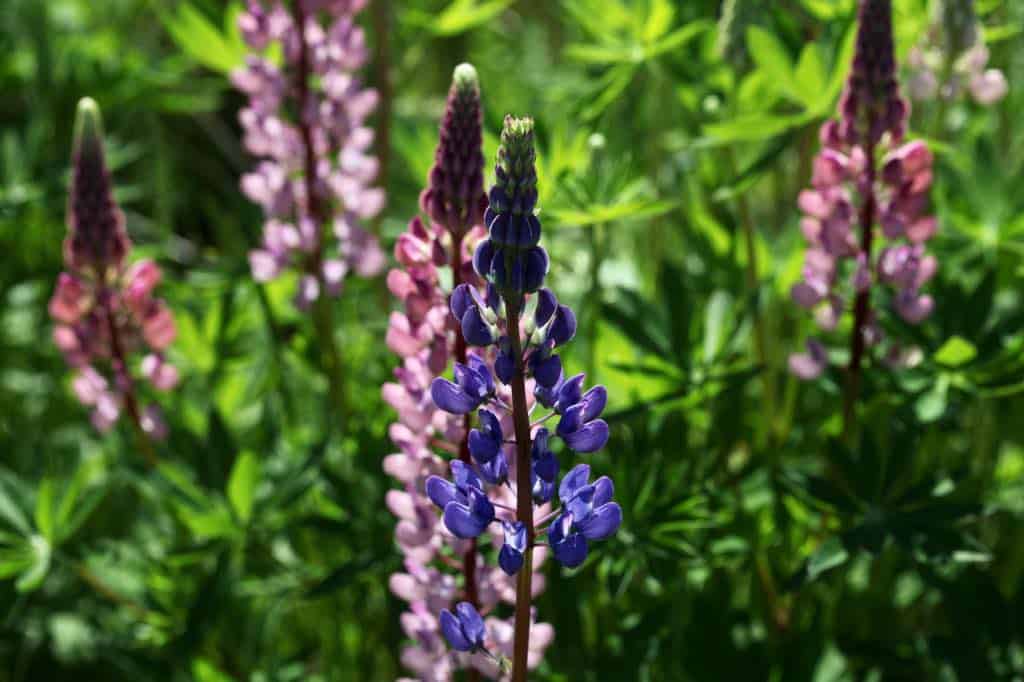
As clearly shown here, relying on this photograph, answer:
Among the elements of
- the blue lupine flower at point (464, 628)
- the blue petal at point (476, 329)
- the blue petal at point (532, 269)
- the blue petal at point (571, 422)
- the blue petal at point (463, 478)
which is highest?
the blue petal at point (532, 269)

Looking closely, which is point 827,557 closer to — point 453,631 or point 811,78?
point 453,631

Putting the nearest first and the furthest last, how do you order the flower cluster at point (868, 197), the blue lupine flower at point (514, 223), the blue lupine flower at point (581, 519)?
1. the blue lupine flower at point (514, 223)
2. the blue lupine flower at point (581, 519)
3. the flower cluster at point (868, 197)

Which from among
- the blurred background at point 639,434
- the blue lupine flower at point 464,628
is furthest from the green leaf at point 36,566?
the blue lupine flower at point 464,628

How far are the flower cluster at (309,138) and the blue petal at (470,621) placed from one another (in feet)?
3.73

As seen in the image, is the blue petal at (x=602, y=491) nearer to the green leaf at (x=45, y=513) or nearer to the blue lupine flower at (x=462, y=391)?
the blue lupine flower at (x=462, y=391)

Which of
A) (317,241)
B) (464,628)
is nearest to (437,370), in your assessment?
(464,628)

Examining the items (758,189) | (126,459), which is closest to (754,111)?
(126,459)

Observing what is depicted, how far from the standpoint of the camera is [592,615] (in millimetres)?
2518

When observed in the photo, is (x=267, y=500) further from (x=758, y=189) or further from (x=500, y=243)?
(x=758, y=189)

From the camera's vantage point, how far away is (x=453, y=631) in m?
1.55

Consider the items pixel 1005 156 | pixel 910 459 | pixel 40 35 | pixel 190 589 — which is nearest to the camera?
pixel 910 459

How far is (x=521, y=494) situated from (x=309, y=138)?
4.26ft

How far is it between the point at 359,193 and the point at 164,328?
47 centimetres

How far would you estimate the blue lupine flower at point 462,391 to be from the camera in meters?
1.41
